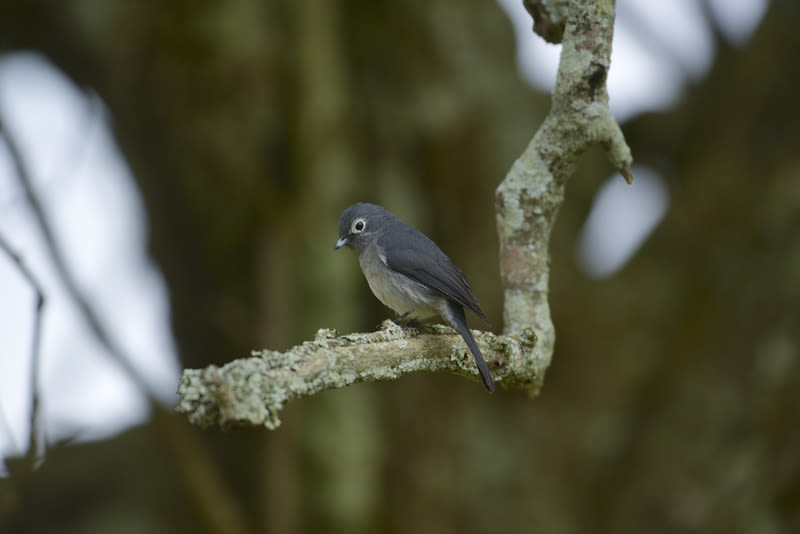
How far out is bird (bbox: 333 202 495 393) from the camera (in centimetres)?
367

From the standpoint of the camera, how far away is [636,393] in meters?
6.77

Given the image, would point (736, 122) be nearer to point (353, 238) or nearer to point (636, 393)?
point (636, 393)

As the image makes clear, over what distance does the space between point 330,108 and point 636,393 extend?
12.5ft

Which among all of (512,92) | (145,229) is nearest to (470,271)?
(512,92)

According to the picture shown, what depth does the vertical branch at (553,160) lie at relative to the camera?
292cm

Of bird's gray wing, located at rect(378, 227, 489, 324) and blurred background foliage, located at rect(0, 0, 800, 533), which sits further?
blurred background foliage, located at rect(0, 0, 800, 533)

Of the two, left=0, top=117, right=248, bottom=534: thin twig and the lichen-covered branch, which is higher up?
left=0, top=117, right=248, bottom=534: thin twig

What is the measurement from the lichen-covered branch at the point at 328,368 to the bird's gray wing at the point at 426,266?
42 centimetres

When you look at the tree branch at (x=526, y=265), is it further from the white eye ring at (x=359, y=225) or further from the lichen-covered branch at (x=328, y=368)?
the white eye ring at (x=359, y=225)

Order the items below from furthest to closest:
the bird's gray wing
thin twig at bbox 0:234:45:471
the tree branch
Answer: the bird's gray wing
thin twig at bbox 0:234:45:471
the tree branch

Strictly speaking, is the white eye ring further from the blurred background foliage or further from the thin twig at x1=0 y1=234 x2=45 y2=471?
the blurred background foliage

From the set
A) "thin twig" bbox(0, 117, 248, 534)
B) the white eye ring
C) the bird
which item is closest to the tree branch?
the bird

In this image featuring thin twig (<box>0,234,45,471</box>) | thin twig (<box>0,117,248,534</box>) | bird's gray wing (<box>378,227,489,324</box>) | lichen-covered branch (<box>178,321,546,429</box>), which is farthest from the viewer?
thin twig (<box>0,117,248,534</box>)

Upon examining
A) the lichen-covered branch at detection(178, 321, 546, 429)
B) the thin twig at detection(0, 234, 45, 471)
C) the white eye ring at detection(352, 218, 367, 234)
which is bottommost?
the lichen-covered branch at detection(178, 321, 546, 429)
